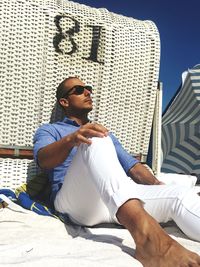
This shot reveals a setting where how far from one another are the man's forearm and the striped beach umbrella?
3.19 metres

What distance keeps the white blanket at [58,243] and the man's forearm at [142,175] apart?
52 centimetres

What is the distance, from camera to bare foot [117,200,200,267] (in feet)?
4.34

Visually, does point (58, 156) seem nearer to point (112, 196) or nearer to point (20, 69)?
point (112, 196)

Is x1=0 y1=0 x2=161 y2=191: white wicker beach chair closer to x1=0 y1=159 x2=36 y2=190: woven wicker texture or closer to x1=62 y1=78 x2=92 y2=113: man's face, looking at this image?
x1=0 y1=159 x2=36 y2=190: woven wicker texture

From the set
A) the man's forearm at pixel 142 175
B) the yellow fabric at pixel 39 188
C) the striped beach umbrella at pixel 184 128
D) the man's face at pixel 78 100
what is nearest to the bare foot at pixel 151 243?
the man's forearm at pixel 142 175

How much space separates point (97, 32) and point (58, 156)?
1.48 m

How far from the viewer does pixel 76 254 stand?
1.43 m

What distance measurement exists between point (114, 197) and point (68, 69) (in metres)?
1.64

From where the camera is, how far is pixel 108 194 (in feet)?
5.20

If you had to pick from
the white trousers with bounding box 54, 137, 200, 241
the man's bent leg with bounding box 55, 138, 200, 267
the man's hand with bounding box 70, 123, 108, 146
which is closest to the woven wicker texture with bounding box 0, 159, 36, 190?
the white trousers with bounding box 54, 137, 200, 241

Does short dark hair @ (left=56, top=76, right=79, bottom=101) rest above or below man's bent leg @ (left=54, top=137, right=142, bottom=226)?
above

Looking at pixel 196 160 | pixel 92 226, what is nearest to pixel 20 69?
pixel 92 226

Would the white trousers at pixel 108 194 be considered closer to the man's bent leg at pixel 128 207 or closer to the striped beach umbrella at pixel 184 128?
the man's bent leg at pixel 128 207

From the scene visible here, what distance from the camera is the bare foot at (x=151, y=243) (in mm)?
1324
